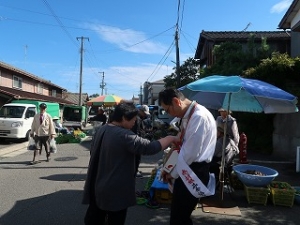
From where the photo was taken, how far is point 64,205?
517cm

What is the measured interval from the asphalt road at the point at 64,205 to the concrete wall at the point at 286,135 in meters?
1.76

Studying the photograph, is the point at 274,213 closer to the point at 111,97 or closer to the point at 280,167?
the point at 280,167

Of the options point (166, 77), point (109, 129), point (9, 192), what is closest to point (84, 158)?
point (9, 192)

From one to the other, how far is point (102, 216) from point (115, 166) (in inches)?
22.9

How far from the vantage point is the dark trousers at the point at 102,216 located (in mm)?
2811

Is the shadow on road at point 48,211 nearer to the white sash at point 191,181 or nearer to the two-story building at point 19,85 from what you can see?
the white sash at point 191,181

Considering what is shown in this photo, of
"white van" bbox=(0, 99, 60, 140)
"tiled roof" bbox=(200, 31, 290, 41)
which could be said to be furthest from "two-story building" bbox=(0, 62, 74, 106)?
"tiled roof" bbox=(200, 31, 290, 41)

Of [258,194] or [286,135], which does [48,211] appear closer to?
[258,194]

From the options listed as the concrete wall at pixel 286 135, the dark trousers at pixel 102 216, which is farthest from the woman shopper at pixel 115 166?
the concrete wall at pixel 286 135

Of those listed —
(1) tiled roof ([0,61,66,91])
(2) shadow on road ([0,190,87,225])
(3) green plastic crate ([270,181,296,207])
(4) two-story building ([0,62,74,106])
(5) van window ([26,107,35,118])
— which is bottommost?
(2) shadow on road ([0,190,87,225])

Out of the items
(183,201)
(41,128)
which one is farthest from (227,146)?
(41,128)

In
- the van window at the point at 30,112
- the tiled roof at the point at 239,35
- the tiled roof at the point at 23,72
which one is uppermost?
the tiled roof at the point at 239,35

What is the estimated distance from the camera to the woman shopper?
2.72 metres

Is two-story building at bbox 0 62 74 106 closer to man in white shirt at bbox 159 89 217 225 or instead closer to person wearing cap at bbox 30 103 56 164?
person wearing cap at bbox 30 103 56 164
